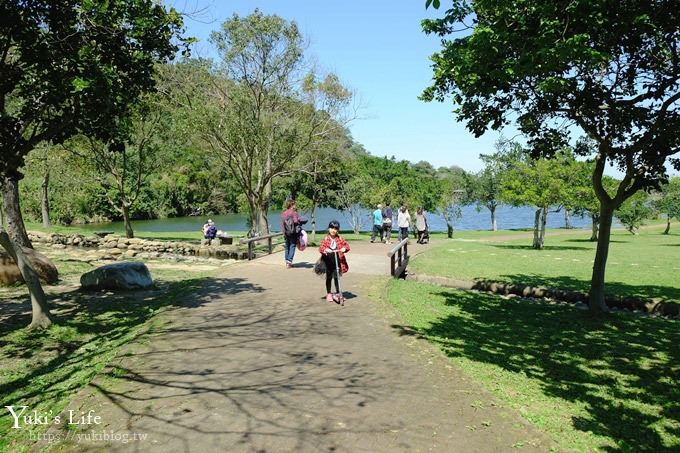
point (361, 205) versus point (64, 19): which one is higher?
point (64, 19)

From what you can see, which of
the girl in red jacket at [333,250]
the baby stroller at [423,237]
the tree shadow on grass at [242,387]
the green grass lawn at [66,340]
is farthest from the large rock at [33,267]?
the baby stroller at [423,237]

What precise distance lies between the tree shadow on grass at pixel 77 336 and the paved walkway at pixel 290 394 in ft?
1.76

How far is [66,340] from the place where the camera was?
8000 mm

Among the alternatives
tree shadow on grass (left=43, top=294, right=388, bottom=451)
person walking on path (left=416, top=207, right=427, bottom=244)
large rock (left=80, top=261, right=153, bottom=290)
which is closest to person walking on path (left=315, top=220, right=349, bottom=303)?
tree shadow on grass (left=43, top=294, right=388, bottom=451)

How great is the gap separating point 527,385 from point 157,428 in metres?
4.52

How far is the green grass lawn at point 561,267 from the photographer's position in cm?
1344

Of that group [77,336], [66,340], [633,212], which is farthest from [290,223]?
[633,212]

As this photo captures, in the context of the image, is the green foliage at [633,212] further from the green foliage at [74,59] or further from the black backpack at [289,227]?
the green foliage at [74,59]

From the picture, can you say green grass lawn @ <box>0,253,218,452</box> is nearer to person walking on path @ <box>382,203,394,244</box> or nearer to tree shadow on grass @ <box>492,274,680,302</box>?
tree shadow on grass @ <box>492,274,680,302</box>

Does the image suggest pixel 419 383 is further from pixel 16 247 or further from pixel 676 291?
pixel 676 291

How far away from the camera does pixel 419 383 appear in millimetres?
6094

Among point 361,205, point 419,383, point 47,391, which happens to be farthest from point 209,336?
point 361,205

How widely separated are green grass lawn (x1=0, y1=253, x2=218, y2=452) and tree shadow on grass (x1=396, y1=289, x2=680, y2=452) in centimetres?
508

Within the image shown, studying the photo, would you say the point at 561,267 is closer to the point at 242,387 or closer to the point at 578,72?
the point at 578,72
